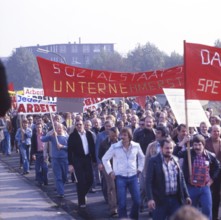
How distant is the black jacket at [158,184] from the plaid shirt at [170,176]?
37mm

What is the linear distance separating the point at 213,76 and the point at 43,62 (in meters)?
4.26

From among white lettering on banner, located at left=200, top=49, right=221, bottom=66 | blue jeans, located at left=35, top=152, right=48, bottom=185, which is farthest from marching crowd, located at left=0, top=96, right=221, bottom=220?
blue jeans, located at left=35, top=152, right=48, bottom=185

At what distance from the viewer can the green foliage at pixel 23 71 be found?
93.9 m

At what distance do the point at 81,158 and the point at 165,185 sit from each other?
14.2ft

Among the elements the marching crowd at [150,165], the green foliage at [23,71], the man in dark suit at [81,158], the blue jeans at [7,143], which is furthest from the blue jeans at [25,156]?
the green foliage at [23,71]

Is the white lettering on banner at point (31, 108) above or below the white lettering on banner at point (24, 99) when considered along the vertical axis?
below

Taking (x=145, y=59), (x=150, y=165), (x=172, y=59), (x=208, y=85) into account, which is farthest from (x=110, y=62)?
(x=150, y=165)

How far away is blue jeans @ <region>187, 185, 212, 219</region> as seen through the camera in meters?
7.97

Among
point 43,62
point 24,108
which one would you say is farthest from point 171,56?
point 43,62

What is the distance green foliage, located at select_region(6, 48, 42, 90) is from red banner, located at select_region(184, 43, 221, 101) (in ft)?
278

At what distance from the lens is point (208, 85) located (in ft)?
29.5

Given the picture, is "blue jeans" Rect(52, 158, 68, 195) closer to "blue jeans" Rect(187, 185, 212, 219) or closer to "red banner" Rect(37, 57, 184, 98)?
"red banner" Rect(37, 57, 184, 98)

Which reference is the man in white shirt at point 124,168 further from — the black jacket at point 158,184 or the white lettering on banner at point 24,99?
the white lettering on banner at point 24,99

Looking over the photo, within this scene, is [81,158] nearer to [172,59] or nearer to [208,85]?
[208,85]
